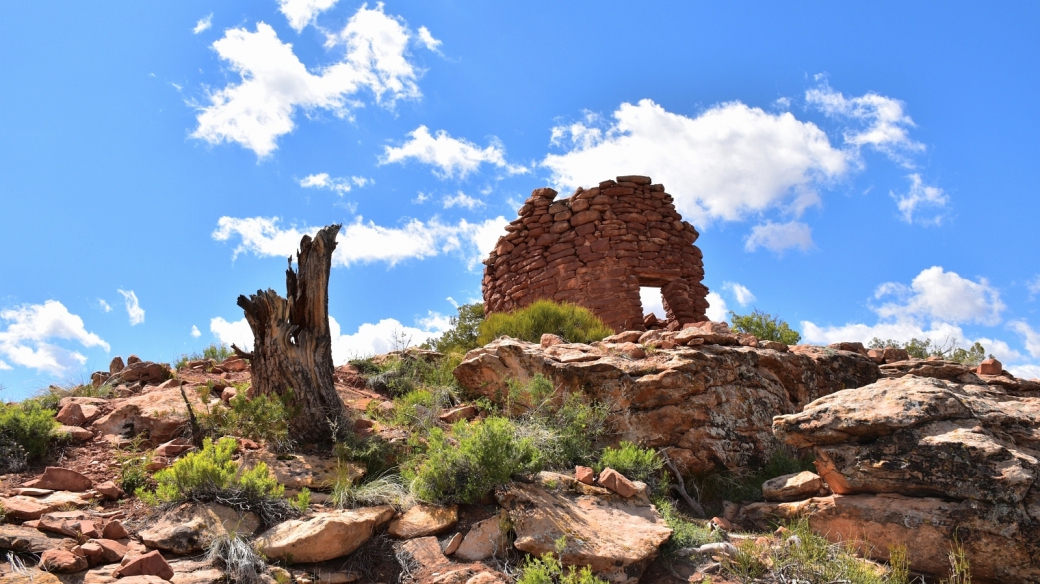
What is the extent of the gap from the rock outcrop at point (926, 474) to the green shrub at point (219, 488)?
14.0ft

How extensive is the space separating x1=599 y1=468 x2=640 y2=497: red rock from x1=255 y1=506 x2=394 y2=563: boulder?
204 centimetres

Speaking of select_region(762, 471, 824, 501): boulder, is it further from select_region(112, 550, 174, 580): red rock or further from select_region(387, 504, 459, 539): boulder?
select_region(112, 550, 174, 580): red rock

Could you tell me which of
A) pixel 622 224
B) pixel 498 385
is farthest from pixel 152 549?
pixel 622 224

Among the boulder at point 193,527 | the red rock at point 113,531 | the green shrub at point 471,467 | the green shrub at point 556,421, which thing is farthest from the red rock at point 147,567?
the green shrub at point 556,421

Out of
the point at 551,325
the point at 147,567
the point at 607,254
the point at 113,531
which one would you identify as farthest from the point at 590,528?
the point at 607,254

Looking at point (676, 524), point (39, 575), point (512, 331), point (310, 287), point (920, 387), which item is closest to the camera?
point (39, 575)

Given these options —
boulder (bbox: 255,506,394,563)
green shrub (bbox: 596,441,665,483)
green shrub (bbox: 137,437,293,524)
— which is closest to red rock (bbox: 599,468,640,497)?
green shrub (bbox: 596,441,665,483)

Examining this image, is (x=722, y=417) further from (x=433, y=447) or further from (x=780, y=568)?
(x=433, y=447)

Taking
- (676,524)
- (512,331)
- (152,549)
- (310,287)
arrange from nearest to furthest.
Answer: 1. (152,549)
2. (676,524)
3. (310,287)
4. (512,331)

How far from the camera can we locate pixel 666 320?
13.0 m

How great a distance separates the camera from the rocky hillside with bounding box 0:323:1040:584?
496 centimetres

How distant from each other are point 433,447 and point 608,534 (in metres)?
1.67

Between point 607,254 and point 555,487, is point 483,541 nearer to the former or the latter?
point 555,487

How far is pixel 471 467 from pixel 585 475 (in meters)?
1.08
